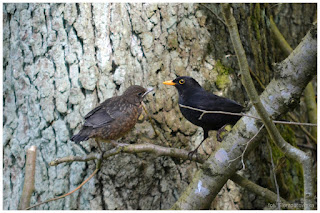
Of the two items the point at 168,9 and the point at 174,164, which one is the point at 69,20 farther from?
the point at 174,164

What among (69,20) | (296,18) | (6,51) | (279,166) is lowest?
(279,166)

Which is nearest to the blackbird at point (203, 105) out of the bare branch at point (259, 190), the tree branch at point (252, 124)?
the tree branch at point (252, 124)

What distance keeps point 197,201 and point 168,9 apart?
183 cm

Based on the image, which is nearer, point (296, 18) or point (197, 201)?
point (197, 201)

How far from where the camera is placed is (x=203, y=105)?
3326 millimetres

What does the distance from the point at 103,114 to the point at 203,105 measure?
0.89 m

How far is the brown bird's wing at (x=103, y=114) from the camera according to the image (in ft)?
10.3

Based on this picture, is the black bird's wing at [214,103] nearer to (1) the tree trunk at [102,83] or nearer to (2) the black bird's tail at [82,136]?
(1) the tree trunk at [102,83]

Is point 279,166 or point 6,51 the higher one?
point 6,51

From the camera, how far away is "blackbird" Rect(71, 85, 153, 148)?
10.3 ft

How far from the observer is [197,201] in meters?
2.88

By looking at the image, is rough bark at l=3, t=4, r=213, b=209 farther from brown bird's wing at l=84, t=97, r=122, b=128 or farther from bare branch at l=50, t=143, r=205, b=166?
bare branch at l=50, t=143, r=205, b=166

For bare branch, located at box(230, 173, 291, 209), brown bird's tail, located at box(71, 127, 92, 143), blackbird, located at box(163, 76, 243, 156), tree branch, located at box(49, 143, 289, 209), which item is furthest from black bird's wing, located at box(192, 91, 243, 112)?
brown bird's tail, located at box(71, 127, 92, 143)

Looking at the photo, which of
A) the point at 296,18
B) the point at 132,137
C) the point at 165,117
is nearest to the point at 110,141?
the point at 132,137
